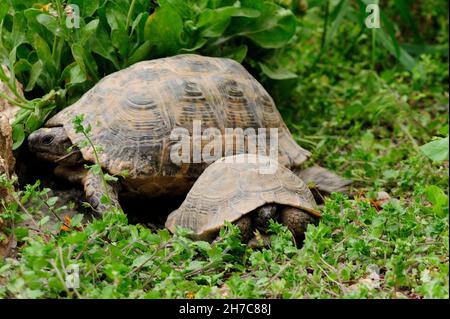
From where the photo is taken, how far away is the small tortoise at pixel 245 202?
132 inches

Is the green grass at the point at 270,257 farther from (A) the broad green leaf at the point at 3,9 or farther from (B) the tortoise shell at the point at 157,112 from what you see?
(A) the broad green leaf at the point at 3,9

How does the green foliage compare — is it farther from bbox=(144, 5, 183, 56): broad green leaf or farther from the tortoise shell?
the tortoise shell

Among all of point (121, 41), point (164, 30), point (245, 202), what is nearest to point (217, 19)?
point (164, 30)

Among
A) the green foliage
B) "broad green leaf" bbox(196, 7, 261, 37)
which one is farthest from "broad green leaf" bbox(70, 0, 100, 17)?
"broad green leaf" bbox(196, 7, 261, 37)

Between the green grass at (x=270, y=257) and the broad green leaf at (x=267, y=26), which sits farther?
the broad green leaf at (x=267, y=26)

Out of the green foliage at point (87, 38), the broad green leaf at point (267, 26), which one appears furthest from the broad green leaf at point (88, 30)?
the broad green leaf at point (267, 26)

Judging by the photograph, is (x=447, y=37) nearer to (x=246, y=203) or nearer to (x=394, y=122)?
(x=394, y=122)

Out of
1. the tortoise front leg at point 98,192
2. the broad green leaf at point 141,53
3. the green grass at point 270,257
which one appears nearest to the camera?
the green grass at point 270,257

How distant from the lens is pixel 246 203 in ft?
11.0

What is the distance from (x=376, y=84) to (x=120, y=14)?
2342 millimetres

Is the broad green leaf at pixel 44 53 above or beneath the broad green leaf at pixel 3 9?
beneath

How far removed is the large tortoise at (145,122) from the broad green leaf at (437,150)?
1331 mm

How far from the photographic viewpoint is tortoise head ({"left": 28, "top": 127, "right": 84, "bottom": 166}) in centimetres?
390

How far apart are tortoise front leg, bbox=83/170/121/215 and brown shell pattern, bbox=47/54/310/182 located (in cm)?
8
